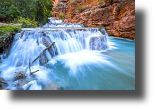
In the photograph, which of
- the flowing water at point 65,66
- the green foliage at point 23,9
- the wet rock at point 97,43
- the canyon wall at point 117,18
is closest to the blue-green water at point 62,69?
the flowing water at point 65,66

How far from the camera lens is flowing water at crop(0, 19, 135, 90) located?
8.32ft

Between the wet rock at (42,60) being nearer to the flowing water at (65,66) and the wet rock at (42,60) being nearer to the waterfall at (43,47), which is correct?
the waterfall at (43,47)

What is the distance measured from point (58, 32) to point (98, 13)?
30.0 feet

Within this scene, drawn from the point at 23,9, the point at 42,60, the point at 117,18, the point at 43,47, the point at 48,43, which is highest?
the point at 23,9

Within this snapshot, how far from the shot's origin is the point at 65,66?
3.93 m

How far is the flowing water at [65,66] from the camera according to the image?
2.54 meters

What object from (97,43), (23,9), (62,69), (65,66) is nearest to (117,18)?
(97,43)

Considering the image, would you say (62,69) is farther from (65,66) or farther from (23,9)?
(23,9)

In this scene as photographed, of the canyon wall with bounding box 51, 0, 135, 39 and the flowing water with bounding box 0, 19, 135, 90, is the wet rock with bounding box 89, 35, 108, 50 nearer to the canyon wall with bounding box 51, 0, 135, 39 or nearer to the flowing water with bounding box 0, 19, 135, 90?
the flowing water with bounding box 0, 19, 135, 90

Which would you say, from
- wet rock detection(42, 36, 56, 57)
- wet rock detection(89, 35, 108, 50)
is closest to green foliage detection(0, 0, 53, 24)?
wet rock detection(42, 36, 56, 57)

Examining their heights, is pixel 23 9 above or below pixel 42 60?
above
